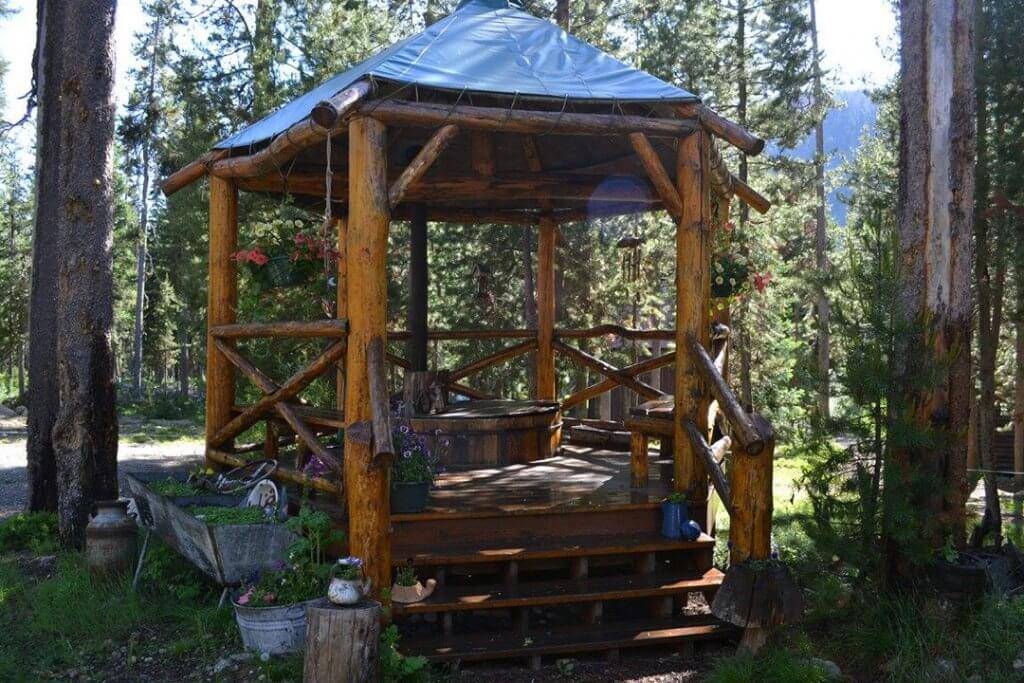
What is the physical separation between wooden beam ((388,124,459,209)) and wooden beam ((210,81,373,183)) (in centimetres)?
52

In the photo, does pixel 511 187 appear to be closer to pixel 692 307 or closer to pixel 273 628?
pixel 692 307

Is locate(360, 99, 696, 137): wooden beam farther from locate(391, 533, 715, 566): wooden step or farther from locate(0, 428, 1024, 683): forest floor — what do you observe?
locate(391, 533, 715, 566): wooden step

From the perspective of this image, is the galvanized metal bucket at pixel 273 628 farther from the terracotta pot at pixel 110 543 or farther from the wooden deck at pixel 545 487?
the terracotta pot at pixel 110 543

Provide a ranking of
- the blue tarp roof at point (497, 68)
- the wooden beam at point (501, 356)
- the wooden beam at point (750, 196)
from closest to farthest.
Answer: the blue tarp roof at point (497, 68)
the wooden beam at point (750, 196)
the wooden beam at point (501, 356)

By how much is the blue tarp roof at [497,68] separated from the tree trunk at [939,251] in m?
1.55

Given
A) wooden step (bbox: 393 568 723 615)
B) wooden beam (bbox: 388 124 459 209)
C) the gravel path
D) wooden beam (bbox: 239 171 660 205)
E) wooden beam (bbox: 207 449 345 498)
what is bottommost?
the gravel path

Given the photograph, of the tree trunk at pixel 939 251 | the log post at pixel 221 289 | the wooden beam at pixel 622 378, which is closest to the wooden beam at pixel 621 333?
the wooden beam at pixel 622 378

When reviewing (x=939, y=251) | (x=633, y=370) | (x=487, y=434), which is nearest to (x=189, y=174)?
(x=487, y=434)

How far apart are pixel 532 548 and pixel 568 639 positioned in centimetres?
63

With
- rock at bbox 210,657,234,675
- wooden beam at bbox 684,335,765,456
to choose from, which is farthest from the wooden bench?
rock at bbox 210,657,234,675

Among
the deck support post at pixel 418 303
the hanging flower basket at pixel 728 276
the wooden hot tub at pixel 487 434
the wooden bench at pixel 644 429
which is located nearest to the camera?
the wooden bench at pixel 644 429

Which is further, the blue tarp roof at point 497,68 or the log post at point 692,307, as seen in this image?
the log post at point 692,307

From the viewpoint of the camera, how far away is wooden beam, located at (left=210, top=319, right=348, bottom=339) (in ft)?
19.8

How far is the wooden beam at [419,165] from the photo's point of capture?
5715 millimetres
